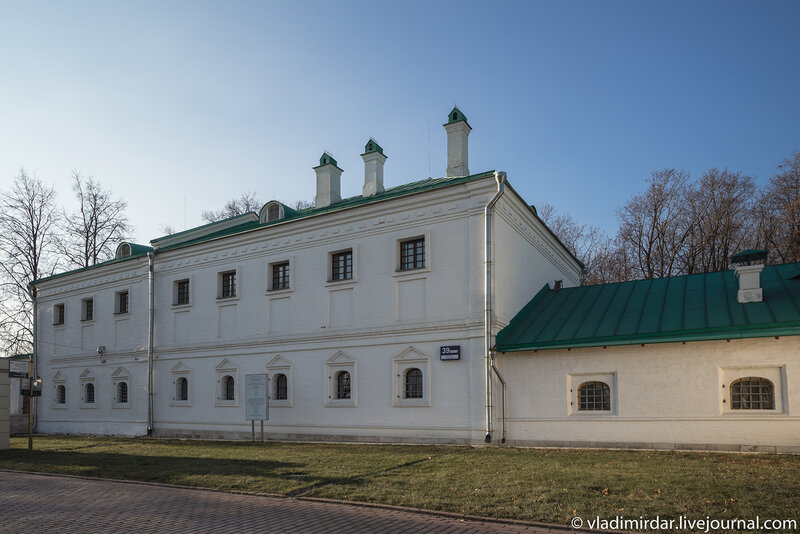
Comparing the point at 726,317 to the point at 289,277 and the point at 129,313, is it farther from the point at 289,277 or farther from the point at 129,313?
the point at 129,313

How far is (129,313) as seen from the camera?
2561 cm

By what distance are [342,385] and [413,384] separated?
268 centimetres

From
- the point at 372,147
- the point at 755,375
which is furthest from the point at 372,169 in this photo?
the point at 755,375

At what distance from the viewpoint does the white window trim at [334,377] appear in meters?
19.0

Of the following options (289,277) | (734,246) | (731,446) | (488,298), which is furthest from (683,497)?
(734,246)

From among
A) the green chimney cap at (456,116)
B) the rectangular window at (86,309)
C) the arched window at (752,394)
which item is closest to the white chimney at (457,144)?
the green chimney cap at (456,116)

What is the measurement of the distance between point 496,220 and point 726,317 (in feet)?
20.8

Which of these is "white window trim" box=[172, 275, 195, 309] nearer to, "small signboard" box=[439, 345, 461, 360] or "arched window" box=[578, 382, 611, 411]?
"small signboard" box=[439, 345, 461, 360]

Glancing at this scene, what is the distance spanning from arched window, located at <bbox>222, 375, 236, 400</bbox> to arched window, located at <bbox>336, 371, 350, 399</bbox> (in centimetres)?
488

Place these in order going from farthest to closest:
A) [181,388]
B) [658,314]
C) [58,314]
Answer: [58,314], [181,388], [658,314]

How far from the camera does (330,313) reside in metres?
19.9

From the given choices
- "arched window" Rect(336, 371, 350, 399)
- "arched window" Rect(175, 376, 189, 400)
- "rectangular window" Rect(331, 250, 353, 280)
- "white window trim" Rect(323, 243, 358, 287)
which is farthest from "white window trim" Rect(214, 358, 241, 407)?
"rectangular window" Rect(331, 250, 353, 280)

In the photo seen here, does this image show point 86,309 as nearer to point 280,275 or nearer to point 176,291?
point 176,291

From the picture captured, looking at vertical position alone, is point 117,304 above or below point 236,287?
below
